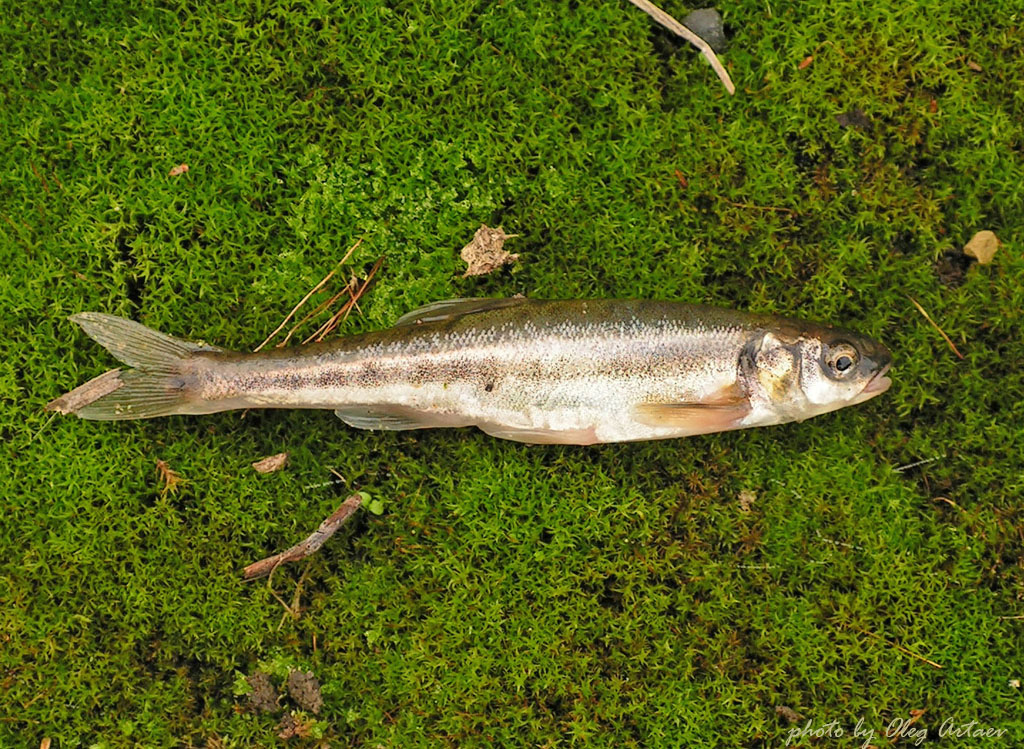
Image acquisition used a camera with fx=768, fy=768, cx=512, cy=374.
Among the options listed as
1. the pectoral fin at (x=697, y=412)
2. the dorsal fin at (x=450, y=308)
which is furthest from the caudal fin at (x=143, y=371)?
the pectoral fin at (x=697, y=412)

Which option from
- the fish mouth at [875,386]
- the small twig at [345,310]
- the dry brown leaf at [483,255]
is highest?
the dry brown leaf at [483,255]

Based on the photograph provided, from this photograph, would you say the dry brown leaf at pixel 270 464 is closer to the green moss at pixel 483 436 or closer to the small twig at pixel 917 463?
the green moss at pixel 483 436

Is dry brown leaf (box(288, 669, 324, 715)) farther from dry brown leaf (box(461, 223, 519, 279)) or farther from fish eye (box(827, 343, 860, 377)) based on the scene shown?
fish eye (box(827, 343, 860, 377))

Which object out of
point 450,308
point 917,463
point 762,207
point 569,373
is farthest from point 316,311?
point 917,463

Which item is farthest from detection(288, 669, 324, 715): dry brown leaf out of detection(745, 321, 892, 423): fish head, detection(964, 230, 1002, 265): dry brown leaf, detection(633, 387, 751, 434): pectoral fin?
detection(964, 230, 1002, 265): dry brown leaf

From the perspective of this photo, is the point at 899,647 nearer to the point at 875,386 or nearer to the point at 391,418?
the point at 875,386

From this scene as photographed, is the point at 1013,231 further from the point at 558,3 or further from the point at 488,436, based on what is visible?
the point at 488,436

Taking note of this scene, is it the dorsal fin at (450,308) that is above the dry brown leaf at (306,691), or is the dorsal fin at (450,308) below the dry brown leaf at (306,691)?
above
